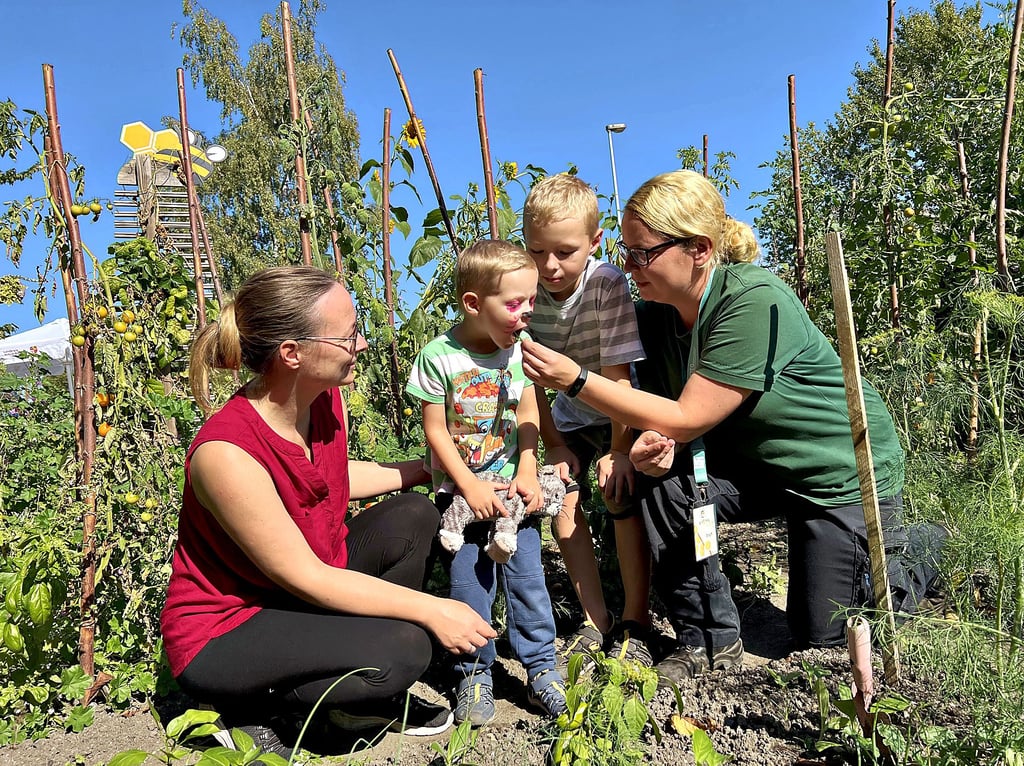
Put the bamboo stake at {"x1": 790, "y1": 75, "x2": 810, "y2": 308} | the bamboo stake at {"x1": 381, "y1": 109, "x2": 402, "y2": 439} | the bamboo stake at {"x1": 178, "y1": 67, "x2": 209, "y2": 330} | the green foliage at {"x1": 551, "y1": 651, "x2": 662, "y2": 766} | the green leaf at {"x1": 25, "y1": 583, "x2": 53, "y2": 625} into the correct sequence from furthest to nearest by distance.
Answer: the bamboo stake at {"x1": 790, "y1": 75, "x2": 810, "y2": 308}, the bamboo stake at {"x1": 381, "y1": 109, "x2": 402, "y2": 439}, the bamboo stake at {"x1": 178, "y1": 67, "x2": 209, "y2": 330}, the green leaf at {"x1": 25, "y1": 583, "x2": 53, "y2": 625}, the green foliage at {"x1": 551, "y1": 651, "x2": 662, "y2": 766}

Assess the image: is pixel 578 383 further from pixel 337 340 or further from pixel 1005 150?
pixel 1005 150

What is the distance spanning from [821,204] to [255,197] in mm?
16792

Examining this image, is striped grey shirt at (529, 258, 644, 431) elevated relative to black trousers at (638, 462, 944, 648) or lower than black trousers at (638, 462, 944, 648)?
elevated

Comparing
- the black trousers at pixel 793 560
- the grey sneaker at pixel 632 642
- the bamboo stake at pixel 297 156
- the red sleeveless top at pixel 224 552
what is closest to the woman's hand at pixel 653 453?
the black trousers at pixel 793 560

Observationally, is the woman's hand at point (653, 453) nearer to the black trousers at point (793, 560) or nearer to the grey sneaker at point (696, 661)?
the black trousers at point (793, 560)

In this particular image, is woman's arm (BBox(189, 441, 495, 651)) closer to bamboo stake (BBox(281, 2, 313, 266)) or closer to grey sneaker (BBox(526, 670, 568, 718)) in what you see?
grey sneaker (BBox(526, 670, 568, 718))

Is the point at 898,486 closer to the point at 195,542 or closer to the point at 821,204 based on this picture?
the point at 195,542

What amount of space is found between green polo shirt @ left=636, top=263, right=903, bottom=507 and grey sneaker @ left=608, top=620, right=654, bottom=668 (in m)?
0.70

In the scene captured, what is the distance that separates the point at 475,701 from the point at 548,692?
219 millimetres

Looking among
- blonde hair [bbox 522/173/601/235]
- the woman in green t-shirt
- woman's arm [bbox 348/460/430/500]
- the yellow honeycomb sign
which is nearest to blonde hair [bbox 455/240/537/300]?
blonde hair [bbox 522/173/601/235]

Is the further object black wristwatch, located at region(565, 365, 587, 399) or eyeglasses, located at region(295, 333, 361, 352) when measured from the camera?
black wristwatch, located at region(565, 365, 587, 399)

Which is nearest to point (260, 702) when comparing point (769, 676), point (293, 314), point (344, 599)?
point (344, 599)

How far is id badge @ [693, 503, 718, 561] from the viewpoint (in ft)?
7.29

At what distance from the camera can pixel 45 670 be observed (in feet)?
7.66
